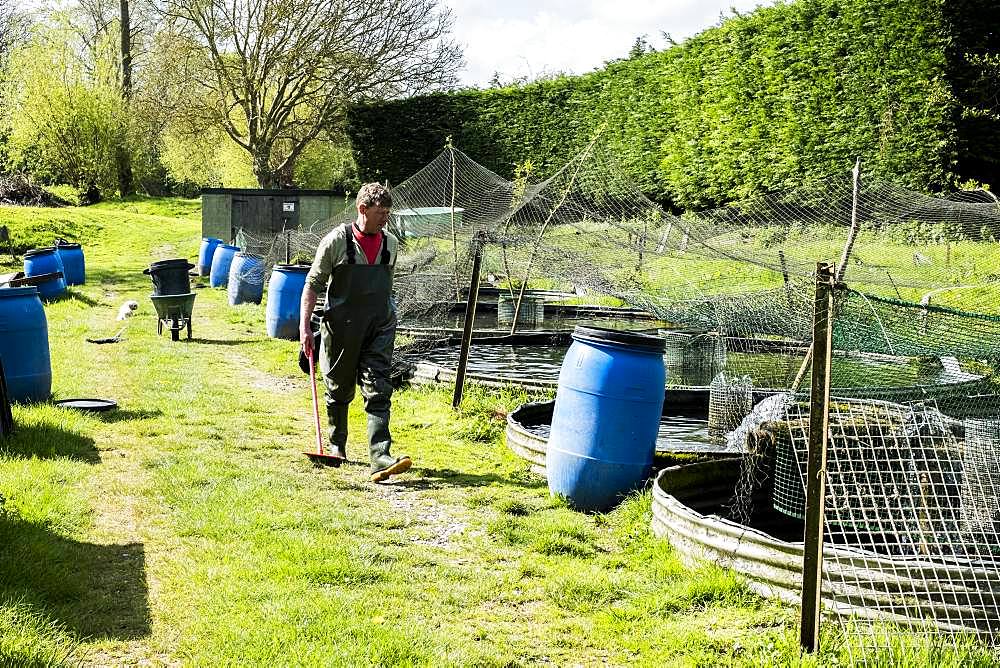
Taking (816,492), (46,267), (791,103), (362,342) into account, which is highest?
(791,103)

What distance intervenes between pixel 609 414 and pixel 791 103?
15269 millimetres

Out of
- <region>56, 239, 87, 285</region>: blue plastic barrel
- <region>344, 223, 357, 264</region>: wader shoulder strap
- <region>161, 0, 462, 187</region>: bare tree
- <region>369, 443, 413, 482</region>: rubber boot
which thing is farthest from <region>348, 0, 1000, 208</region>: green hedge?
<region>369, 443, 413, 482</region>: rubber boot

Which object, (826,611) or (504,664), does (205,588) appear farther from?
(826,611)

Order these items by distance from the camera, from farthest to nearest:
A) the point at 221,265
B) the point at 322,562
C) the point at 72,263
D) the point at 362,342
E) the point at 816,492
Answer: the point at 221,265 < the point at 72,263 < the point at 362,342 < the point at 322,562 < the point at 816,492

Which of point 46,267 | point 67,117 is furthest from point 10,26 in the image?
point 46,267

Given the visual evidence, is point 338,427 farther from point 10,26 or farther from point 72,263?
point 10,26

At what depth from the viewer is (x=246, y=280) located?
1555 cm

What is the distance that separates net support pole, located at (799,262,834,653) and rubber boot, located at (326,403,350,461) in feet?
11.6

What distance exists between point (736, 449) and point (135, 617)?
142 inches

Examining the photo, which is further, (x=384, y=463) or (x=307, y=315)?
(x=307, y=315)

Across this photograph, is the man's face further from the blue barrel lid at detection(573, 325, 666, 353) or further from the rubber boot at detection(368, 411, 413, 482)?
the blue barrel lid at detection(573, 325, 666, 353)

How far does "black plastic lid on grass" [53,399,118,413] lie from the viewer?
23.7ft

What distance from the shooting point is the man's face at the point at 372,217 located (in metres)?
5.88

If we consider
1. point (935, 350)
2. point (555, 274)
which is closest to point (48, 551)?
point (935, 350)
